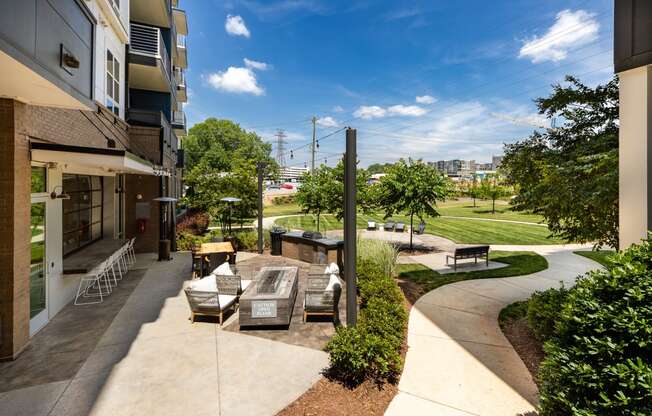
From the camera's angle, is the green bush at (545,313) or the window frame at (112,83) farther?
the window frame at (112,83)

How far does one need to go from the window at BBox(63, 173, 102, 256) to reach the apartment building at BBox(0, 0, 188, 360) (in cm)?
3

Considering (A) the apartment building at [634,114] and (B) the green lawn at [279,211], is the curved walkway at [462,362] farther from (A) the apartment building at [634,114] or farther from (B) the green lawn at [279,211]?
(B) the green lawn at [279,211]

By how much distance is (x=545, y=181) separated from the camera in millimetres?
6887

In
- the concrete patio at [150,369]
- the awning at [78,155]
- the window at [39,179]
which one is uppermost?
the awning at [78,155]

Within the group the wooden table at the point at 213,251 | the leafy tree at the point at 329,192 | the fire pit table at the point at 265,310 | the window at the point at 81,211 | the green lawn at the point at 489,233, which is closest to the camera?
the fire pit table at the point at 265,310

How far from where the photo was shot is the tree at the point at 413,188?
15.2 m

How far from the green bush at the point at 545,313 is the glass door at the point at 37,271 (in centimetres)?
1008

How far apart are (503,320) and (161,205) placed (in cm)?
1480

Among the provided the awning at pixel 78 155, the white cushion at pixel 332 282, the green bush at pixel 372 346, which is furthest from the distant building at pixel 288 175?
the green bush at pixel 372 346

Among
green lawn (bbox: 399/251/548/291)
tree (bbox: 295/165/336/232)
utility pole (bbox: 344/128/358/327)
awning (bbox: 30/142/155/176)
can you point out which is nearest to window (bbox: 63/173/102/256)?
awning (bbox: 30/142/155/176)

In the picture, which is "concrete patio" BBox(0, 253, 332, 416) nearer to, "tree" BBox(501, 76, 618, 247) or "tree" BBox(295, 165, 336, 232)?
"tree" BBox(501, 76, 618, 247)

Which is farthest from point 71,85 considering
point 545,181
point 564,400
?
point 545,181

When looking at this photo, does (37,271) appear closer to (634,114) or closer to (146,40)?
(634,114)

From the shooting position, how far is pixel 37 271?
6.91 metres
